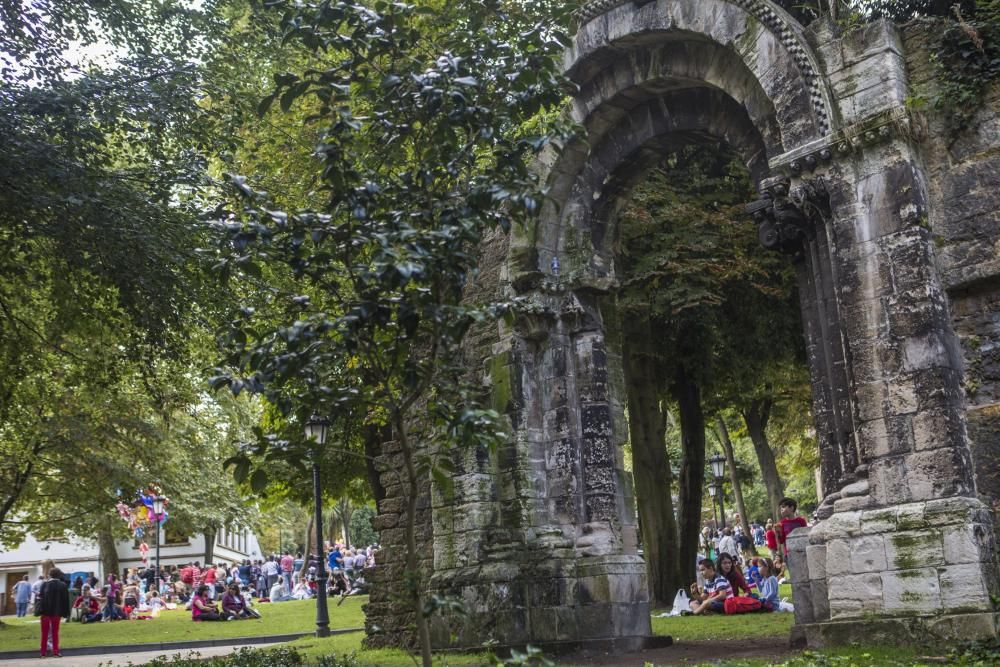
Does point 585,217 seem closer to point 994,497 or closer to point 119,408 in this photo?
point 994,497

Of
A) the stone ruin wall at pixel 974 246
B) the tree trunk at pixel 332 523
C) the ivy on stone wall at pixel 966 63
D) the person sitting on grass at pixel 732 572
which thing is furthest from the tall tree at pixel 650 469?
the tree trunk at pixel 332 523

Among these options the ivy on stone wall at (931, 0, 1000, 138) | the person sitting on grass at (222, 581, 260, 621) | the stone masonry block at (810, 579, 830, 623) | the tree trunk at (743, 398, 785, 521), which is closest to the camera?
the ivy on stone wall at (931, 0, 1000, 138)

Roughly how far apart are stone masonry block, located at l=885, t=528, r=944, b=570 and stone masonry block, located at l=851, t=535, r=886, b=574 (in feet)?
0.18

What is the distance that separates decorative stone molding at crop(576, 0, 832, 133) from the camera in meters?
8.91

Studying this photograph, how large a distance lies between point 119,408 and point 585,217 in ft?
35.0

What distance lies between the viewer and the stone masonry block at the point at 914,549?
7.59 meters

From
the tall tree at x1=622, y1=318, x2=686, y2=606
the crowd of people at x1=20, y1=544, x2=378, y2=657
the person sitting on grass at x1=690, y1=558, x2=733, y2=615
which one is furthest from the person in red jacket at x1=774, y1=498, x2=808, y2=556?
the crowd of people at x1=20, y1=544, x2=378, y2=657

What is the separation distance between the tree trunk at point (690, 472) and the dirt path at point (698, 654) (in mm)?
6718

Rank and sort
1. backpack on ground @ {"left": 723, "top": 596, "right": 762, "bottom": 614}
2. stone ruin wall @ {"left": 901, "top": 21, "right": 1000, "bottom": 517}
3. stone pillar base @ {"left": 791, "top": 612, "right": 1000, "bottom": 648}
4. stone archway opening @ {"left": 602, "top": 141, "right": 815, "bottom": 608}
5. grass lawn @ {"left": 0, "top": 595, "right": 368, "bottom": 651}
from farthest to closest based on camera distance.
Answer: grass lawn @ {"left": 0, "top": 595, "right": 368, "bottom": 651} < stone archway opening @ {"left": 602, "top": 141, "right": 815, "bottom": 608} < backpack on ground @ {"left": 723, "top": 596, "right": 762, "bottom": 614} < stone ruin wall @ {"left": 901, "top": 21, "right": 1000, "bottom": 517} < stone pillar base @ {"left": 791, "top": 612, "right": 1000, "bottom": 648}

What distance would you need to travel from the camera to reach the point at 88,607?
29.4 metres

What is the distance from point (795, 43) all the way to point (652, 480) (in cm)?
916

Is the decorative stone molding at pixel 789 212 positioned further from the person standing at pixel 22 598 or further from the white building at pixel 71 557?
the white building at pixel 71 557

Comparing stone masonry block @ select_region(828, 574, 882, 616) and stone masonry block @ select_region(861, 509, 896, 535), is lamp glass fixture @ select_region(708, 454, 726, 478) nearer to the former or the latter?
stone masonry block @ select_region(828, 574, 882, 616)

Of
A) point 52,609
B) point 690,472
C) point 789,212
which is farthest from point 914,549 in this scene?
point 52,609
